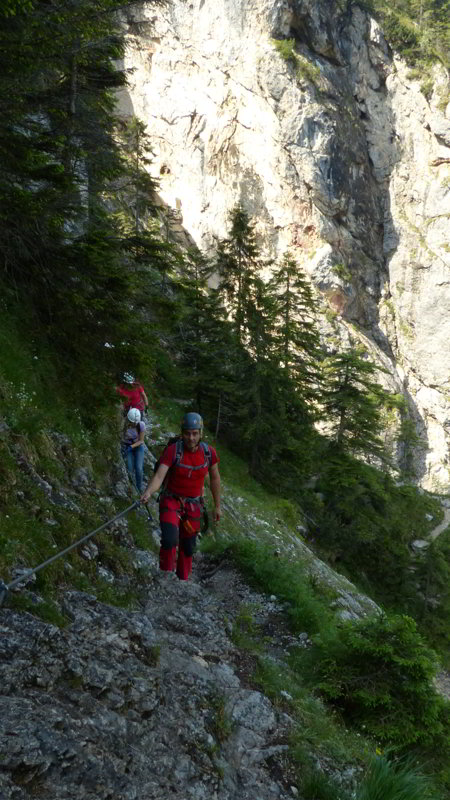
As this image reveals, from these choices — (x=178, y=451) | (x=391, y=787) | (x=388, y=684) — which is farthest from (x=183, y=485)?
(x=391, y=787)

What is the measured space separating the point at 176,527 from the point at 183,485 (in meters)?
0.52

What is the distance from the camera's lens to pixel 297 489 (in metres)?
23.0

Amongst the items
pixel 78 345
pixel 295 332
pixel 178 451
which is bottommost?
pixel 178 451

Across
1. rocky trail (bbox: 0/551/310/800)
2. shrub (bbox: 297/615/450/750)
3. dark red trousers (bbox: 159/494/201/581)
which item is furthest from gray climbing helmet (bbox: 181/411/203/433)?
shrub (bbox: 297/615/450/750)

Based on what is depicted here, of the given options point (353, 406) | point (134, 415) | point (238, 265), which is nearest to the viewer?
point (134, 415)

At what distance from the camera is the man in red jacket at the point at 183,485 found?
638 centimetres

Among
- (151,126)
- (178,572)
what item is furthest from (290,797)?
(151,126)

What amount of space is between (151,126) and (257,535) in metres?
66.1

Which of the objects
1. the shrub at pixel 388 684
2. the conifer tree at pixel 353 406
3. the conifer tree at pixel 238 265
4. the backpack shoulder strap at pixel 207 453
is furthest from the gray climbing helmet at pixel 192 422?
the conifer tree at pixel 238 265

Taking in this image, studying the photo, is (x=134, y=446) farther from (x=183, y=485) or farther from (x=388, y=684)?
(x=388, y=684)

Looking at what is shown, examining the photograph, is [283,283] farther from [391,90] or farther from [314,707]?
[391,90]

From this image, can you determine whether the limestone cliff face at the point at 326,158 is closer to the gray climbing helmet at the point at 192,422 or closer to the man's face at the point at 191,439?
the man's face at the point at 191,439

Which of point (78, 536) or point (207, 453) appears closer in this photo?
point (78, 536)

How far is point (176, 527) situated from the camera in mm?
6504
